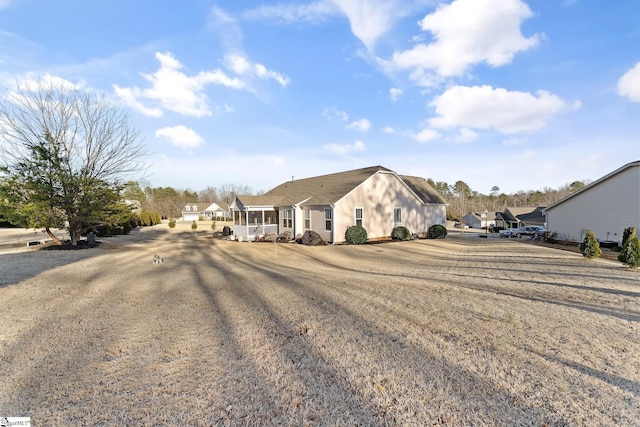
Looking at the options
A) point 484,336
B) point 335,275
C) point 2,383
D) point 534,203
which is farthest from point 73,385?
point 534,203

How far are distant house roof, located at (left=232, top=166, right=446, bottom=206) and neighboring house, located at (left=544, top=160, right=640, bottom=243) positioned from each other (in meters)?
8.72

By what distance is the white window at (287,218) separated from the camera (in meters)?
22.6

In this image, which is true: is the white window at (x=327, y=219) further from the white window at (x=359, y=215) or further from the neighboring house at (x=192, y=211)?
the neighboring house at (x=192, y=211)

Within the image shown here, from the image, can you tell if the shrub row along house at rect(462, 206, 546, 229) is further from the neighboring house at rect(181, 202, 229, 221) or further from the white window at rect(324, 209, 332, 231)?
the neighboring house at rect(181, 202, 229, 221)

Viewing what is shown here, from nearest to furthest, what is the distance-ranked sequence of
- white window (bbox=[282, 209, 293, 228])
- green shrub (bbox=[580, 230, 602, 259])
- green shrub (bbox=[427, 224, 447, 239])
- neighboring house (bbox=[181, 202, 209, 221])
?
green shrub (bbox=[580, 230, 602, 259]) → white window (bbox=[282, 209, 293, 228]) → green shrub (bbox=[427, 224, 447, 239]) → neighboring house (bbox=[181, 202, 209, 221])

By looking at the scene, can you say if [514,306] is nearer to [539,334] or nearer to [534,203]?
[539,334]

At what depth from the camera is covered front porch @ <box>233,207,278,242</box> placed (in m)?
22.9

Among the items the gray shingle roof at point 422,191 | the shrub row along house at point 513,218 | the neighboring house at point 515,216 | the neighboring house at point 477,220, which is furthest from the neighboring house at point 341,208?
the neighboring house at point 477,220

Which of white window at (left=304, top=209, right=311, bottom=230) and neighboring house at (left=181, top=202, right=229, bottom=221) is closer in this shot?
white window at (left=304, top=209, right=311, bottom=230)

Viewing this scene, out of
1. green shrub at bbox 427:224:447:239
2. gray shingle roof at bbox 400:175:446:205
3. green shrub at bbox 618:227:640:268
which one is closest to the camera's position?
green shrub at bbox 618:227:640:268

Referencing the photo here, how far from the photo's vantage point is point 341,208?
20.4 metres

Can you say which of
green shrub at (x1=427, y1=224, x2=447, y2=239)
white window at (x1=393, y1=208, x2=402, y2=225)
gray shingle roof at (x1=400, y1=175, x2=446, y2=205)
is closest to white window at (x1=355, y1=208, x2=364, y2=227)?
white window at (x1=393, y1=208, x2=402, y2=225)

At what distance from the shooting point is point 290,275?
993 centimetres

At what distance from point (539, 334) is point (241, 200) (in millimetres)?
20033
